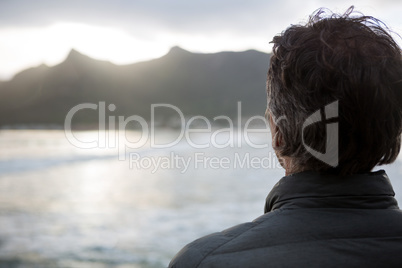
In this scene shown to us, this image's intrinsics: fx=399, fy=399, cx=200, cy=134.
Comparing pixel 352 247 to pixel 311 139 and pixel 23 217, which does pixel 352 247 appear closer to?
pixel 311 139

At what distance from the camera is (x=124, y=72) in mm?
167000

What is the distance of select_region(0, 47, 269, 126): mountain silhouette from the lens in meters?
108

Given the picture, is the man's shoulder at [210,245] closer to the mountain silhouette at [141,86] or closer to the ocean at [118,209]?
the ocean at [118,209]

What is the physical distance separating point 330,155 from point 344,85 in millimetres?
191

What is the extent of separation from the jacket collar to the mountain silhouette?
313 ft

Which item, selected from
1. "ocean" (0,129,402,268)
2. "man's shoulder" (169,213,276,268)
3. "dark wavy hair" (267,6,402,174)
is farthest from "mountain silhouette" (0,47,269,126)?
"man's shoulder" (169,213,276,268)

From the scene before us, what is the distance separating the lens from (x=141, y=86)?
14338cm

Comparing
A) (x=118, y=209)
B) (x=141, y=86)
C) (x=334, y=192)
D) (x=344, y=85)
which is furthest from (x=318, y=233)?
(x=141, y=86)

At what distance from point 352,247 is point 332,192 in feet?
0.46

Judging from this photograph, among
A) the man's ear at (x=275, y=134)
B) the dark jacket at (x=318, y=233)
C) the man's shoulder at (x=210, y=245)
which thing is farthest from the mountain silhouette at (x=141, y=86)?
the man's shoulder at (x=210, y=245)

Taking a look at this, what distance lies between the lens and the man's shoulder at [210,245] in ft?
2.89

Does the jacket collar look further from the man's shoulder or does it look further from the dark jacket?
the man's shoulder

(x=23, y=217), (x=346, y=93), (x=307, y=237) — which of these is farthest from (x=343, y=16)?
(x=23, y=217)

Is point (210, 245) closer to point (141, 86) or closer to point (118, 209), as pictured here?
point (118, 209)
